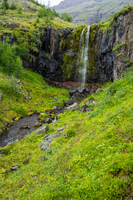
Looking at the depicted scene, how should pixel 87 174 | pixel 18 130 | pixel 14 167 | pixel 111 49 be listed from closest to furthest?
pixel 87 174 → pixel 14 167 → pixel 18 130 → pixel 111 49

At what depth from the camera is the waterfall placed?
42.5 metres

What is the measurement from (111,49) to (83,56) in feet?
36.8

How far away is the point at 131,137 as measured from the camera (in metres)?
6.77

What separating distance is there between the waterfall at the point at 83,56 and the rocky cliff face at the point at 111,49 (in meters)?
1.51

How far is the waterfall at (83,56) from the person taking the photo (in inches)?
1674

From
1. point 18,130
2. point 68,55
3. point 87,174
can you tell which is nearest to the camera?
point 87,174

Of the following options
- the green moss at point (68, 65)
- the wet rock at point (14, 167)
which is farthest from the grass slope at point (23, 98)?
the green moss at point (68, 65)

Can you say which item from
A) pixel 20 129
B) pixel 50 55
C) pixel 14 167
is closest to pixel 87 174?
pixel 14 167

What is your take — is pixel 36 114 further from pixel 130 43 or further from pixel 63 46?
pixel 63 46

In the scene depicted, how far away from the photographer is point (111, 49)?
35219 millimetres

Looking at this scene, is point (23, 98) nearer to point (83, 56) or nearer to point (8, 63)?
point (8, 63)

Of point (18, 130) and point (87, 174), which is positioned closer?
point (87, 174)

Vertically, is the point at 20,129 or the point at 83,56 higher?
the point at 83,56

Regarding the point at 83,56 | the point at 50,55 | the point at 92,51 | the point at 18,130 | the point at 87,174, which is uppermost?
the point at 92,51
